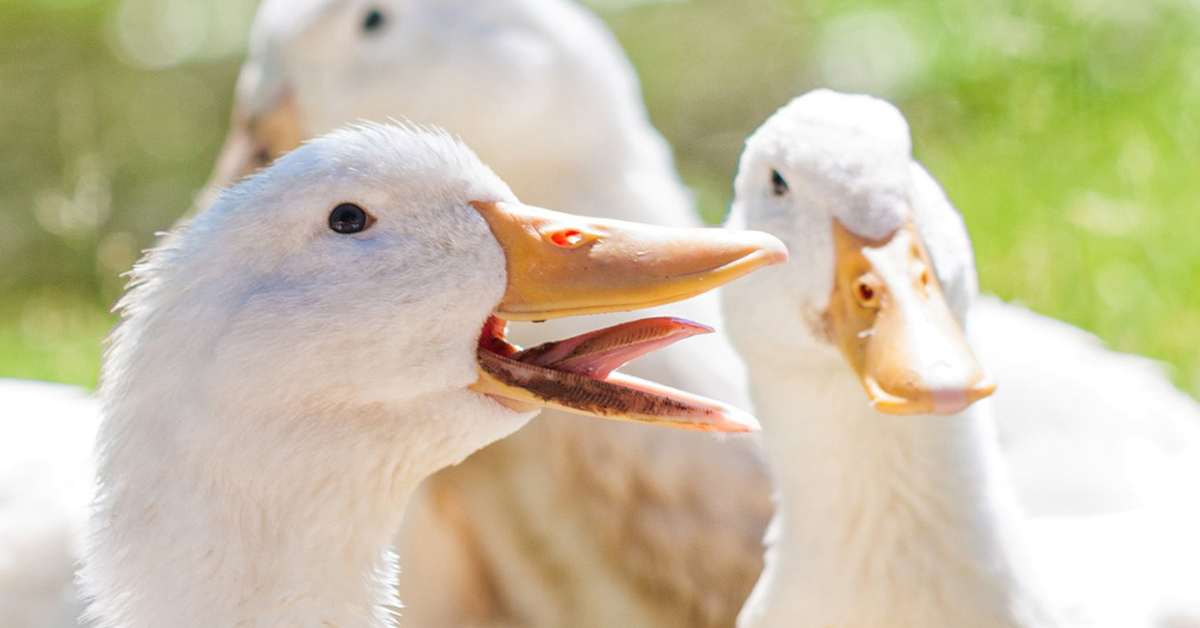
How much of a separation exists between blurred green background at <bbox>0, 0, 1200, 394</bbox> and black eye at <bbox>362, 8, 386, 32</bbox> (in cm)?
101

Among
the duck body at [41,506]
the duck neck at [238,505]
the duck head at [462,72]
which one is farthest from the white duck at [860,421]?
the duck body at [41,506]

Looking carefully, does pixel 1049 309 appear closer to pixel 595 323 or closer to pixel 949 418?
pixel 595 323

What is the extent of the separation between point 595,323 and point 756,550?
2.17ft

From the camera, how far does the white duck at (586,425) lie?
4102mm

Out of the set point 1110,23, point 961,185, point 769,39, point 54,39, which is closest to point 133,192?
point 54,39

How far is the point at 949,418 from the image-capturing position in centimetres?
304

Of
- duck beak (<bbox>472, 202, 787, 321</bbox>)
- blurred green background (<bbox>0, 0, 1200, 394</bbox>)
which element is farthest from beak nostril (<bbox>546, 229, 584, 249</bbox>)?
blurred green background (<bbox>0, 0, 1200, 394</bbox>)

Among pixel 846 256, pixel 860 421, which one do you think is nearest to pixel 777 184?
pixel 846 256

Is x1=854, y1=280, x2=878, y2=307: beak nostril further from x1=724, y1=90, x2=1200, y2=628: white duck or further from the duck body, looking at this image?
the duck body

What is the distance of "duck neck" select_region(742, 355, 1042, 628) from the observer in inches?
118

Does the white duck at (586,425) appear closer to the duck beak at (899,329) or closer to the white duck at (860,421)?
the white duck at (860,421)

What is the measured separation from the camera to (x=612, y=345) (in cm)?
241

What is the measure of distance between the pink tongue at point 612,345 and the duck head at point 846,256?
0.39 m

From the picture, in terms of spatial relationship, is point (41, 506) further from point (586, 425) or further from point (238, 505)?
point (238, 505)
